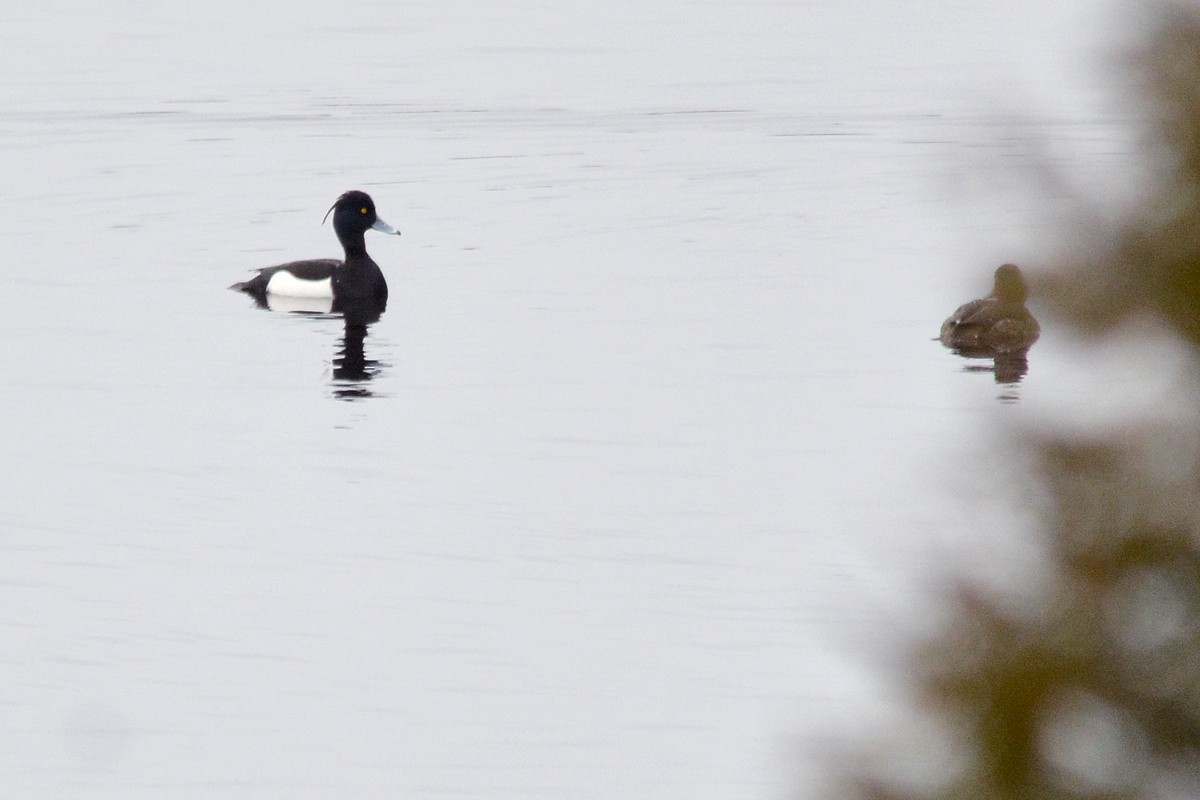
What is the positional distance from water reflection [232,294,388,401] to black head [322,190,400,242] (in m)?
1.09

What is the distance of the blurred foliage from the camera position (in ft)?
5.76

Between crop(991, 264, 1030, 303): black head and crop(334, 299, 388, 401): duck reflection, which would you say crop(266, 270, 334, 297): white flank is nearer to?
crop(334, 299, 388, 401): duck reflection

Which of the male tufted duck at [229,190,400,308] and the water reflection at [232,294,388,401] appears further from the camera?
the male tufted duck at [229,190,400,308]

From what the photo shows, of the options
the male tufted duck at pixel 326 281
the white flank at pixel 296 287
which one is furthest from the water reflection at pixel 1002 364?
the white flank at pixel 296 287

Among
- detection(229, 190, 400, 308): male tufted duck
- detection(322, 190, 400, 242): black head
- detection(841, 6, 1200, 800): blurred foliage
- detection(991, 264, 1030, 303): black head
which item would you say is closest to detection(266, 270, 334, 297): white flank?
detection(229, 190, 400, 308): male tufted duck

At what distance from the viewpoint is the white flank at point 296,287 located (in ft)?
62.8

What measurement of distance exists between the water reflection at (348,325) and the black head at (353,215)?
1.09m

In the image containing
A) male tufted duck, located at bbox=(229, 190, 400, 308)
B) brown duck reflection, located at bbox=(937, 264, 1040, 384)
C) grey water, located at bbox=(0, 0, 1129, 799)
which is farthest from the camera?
male tufted duck, located at bbox=(229, 190, 400, 308)

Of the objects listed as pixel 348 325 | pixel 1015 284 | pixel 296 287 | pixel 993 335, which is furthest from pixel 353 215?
pixel 1015 284

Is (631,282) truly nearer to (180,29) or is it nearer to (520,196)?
(520,196)

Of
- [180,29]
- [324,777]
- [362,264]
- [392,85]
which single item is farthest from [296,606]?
[180,29]

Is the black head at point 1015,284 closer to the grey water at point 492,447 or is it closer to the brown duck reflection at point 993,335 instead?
the grey water at point 492,447

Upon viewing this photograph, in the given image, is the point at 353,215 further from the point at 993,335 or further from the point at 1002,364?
the point at 1002,364

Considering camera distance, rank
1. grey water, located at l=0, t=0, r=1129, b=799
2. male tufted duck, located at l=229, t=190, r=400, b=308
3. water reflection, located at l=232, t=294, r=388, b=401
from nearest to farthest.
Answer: grey water, located at l=0, t=0, r=1129, b=799, water reflection, located at l=232, t=294, r=388, b=401, male tufted duck, located at l=229, t=190, r=400, b=308
